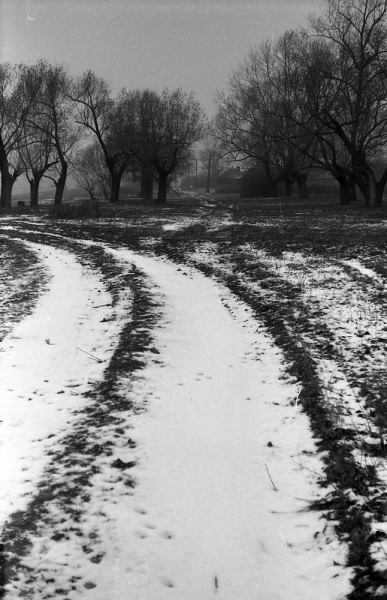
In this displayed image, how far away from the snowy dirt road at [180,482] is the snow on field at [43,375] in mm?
24

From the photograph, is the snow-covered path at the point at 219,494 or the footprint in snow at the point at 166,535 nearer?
the snow-covered path at the point at 219,494

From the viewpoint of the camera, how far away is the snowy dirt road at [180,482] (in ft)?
9.14

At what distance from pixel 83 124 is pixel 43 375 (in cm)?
4146

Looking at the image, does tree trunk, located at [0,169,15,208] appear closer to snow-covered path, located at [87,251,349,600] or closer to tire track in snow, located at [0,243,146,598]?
tire track in snow, located at [0,243,146,598]

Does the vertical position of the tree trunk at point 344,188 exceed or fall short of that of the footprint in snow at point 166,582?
it exceeds it

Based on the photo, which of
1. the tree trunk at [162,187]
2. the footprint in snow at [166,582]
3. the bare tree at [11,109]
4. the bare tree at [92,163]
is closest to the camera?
the footprint in snow at [166,582]

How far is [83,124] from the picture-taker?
42.3 m

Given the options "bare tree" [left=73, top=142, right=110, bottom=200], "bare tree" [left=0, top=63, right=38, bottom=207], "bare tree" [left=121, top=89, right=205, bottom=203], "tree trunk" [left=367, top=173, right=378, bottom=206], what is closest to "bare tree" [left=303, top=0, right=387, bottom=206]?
"tree trunk" [left=367, top=173, right=378, bottom=206]

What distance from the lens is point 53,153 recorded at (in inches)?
1687

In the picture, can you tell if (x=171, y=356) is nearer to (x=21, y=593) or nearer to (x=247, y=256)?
(x=21, y=593)

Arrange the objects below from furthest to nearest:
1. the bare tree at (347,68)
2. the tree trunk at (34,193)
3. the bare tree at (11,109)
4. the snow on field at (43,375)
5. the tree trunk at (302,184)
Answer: the tree trunk at (302,184), the tree trunk at (34,193), the bare tree at (11,109), the bare tree at (347,68), the snow on field at (43,375)

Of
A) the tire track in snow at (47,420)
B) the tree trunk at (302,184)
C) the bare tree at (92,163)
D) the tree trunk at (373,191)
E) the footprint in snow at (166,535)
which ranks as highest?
the bare tree at (92,163)

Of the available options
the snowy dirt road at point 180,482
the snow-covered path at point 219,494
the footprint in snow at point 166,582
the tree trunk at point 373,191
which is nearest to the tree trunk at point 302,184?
the tree trunk at point 373,191

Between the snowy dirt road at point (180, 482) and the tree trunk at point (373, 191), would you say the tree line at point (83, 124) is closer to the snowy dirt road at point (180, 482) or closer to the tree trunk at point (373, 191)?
the tree trunk at point (373, 191)
